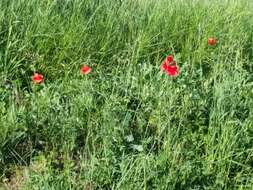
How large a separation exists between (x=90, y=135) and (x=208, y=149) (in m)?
0.62

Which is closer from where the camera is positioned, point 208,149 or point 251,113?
point 208,149

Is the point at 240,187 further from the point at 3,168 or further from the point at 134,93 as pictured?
the point at 3,168

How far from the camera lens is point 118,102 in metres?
3.05

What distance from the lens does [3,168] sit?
2.72 m

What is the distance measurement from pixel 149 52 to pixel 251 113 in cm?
121

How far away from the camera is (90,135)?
2.80m

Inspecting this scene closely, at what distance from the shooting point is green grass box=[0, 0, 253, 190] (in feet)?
8.73

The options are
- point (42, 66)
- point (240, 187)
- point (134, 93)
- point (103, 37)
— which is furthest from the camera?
point (103, 37)

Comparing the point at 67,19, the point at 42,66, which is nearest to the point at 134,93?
the point at 42,66

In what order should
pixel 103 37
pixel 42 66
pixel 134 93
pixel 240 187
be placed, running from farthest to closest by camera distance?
pixel 103 37, pixel 42 66, pixel 134 93, pixel 240 187

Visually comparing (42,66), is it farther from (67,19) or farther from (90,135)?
(90,135)

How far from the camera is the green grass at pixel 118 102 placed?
266cm

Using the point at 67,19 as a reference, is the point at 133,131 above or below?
below

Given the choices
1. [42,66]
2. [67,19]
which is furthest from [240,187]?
[67,19]
